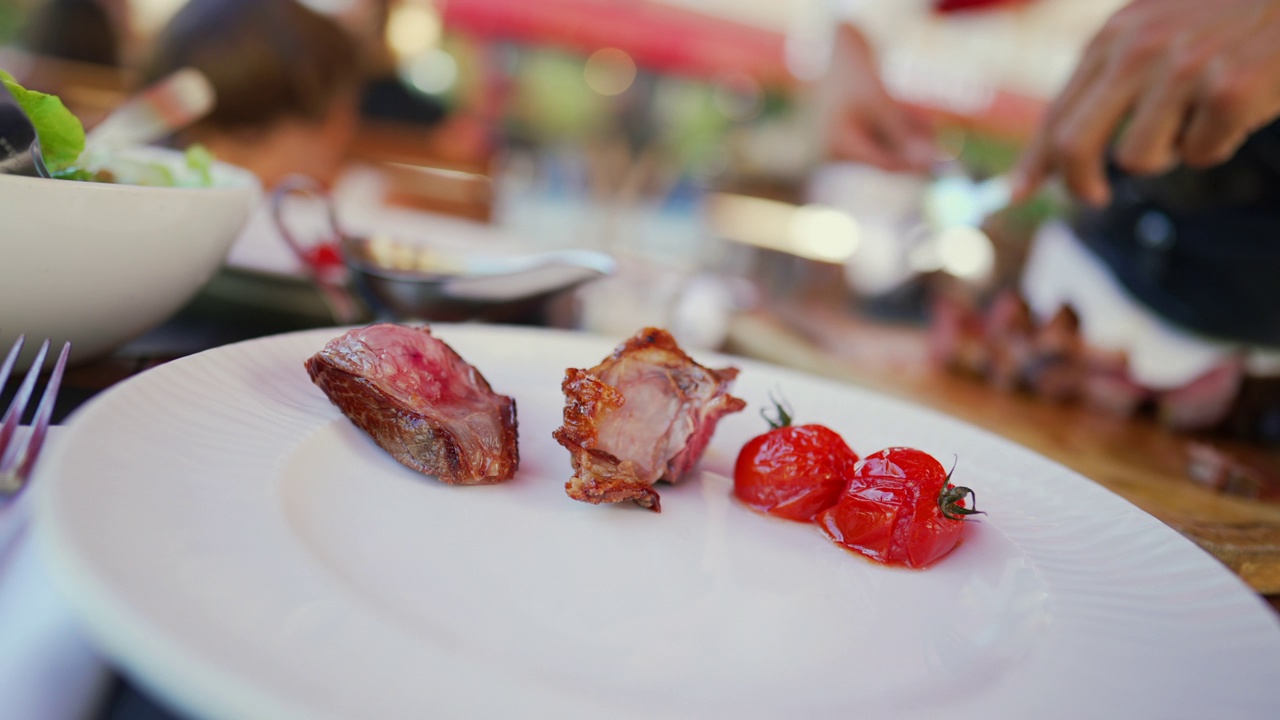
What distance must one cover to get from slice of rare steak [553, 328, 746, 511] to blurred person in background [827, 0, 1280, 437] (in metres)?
1.18

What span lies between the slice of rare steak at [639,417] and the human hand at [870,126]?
1.63 metres

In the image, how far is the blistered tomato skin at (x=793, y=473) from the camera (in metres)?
0.79

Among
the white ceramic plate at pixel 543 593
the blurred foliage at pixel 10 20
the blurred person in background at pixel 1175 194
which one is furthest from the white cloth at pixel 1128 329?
the blurred foliage at pixel 10 20

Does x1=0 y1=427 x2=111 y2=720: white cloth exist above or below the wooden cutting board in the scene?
above

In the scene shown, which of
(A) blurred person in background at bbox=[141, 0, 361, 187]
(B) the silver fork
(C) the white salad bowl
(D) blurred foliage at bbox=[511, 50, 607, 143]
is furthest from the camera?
(D) blurred foliage at bbox=[511, 50, 607, 143]

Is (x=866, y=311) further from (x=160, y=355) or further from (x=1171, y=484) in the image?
(x=160, y=355)

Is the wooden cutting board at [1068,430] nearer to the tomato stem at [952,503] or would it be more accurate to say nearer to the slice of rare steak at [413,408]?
the tomato stem at [952,503]

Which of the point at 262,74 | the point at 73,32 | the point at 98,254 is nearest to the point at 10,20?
the point at 73,32

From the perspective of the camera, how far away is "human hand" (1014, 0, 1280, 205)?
1403 millimetres

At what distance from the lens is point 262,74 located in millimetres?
2854

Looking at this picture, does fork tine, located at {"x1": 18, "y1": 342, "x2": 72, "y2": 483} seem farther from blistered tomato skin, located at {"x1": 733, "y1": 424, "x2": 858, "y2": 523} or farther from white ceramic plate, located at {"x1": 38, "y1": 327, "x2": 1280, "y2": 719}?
blistered tomato skin, located at {"x1": 733, "y1": 424, "x2": 858, "y2": 523}

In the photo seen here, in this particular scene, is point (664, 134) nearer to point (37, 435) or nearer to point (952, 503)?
point (952, 503)

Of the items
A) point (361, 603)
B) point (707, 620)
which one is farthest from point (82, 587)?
point (707, 620)

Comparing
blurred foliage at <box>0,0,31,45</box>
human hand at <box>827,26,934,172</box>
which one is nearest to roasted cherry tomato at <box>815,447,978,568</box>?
human hand at <box>827,26,934,172</box>
